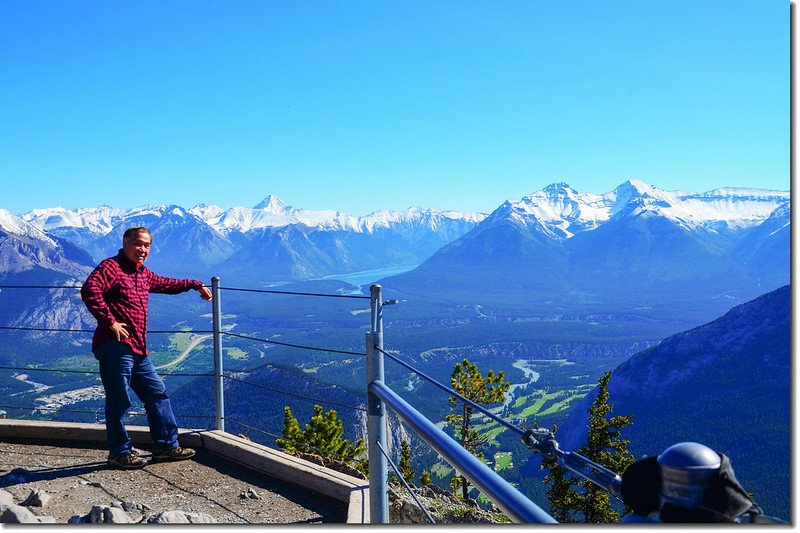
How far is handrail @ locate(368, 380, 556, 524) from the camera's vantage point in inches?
66.4

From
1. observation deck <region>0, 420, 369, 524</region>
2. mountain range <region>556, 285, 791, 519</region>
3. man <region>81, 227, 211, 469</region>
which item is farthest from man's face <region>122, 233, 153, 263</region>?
mountain range <region>556, 285, 791, 519</region>

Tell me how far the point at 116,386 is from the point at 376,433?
111 inches

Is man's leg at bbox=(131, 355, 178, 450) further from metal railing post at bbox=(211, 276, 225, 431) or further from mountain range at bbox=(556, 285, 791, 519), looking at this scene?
mountain range at bbox=(556, 285, 791, 519)

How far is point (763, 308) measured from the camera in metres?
189

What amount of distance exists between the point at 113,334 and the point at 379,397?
9.57ft

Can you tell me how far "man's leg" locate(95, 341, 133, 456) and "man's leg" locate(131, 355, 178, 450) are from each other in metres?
0.12

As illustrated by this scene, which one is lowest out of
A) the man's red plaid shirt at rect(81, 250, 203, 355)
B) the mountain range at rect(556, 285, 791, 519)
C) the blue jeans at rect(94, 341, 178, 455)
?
the mountain range at rect(556, 285, 791, 519)

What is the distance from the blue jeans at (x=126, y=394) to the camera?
17.4 feet

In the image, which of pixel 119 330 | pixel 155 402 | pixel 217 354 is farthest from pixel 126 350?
pixel 217 354

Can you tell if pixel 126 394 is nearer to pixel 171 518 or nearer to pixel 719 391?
pixel 171 518

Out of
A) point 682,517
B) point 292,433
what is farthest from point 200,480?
point 292,433

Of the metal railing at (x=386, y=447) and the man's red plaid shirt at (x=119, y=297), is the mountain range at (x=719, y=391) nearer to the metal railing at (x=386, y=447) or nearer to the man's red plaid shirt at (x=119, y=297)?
the man's red plaid shirt at (x=119, y=297)

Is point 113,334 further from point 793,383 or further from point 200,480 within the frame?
point 793,383

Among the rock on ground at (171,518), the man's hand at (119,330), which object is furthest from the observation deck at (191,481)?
the man's hand at (119,330)
